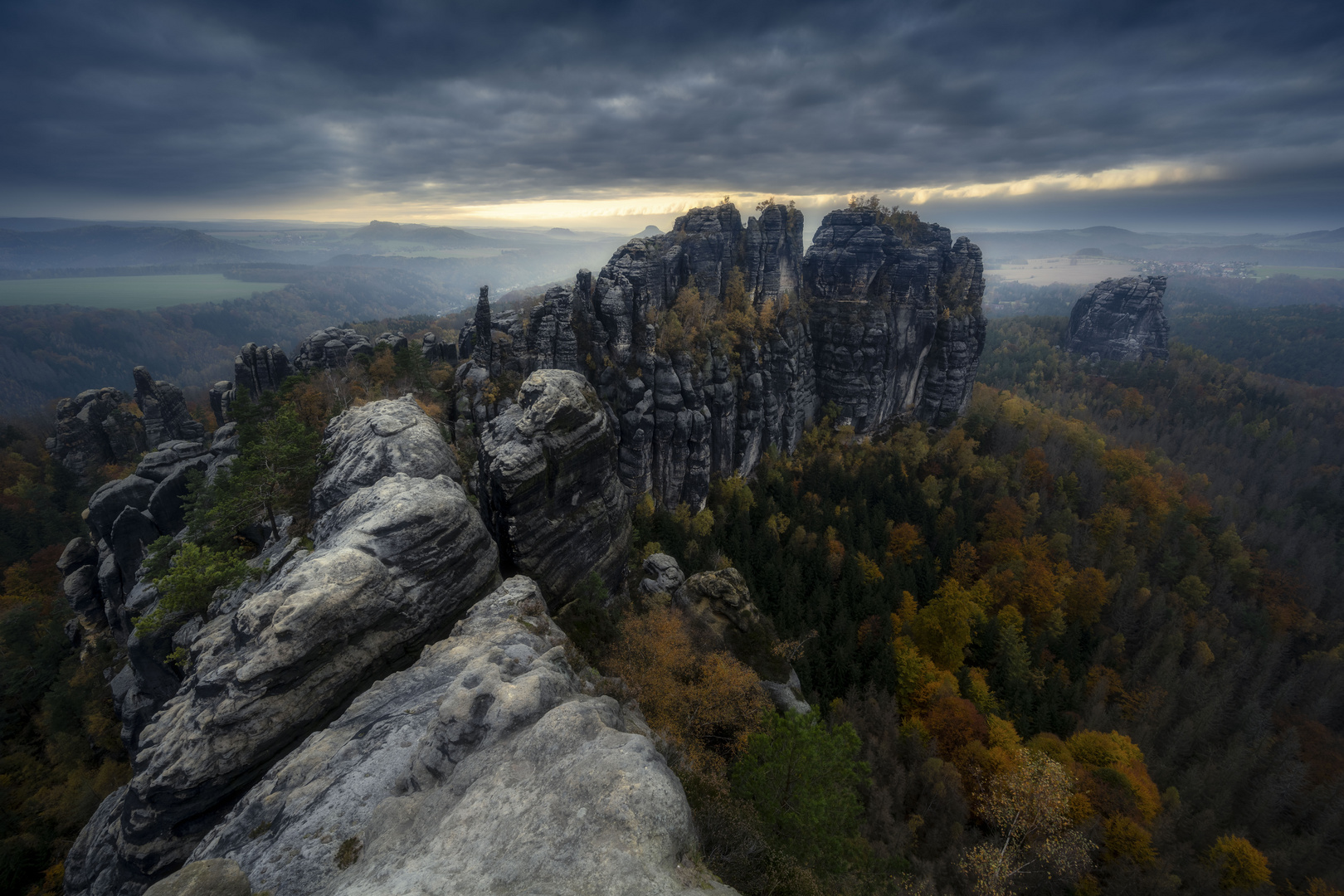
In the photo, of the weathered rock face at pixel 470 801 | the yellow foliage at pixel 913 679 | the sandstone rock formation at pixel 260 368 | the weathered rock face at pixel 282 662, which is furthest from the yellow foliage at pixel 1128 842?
the sandstone rock formation at pixel 260 368

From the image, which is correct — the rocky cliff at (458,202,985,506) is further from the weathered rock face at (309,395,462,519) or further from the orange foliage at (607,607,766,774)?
the orange foliage at (607,607,766,774)

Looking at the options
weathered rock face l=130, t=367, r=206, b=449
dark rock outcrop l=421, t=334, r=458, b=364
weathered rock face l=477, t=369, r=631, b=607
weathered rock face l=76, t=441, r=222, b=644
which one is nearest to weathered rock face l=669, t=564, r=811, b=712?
weathered rock face l=477, t=369, r=631, b=607

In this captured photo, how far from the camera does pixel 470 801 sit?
10.9 metres

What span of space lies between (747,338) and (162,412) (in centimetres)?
7727

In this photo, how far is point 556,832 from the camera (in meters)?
9.85

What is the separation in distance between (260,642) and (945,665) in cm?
5005

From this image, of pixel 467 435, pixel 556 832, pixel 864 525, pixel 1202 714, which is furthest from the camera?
pixel 864 525

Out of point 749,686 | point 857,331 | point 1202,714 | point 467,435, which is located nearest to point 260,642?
point 749,686

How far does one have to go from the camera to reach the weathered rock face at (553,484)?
86.9 feet

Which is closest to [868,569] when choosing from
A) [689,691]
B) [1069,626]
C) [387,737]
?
[1069,626]

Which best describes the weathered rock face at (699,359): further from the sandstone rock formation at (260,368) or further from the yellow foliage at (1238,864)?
the yellow foliage at (1238,864)

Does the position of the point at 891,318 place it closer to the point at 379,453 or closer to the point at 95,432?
the point at 379,453

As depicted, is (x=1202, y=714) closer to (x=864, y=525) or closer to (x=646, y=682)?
(x=864, y=525)

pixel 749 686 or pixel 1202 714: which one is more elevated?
pixel 749 686
